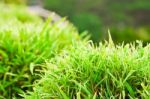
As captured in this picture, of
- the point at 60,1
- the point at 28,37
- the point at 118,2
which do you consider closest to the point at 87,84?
the point at 28,37

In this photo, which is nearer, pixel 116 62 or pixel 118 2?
pixel 116 62

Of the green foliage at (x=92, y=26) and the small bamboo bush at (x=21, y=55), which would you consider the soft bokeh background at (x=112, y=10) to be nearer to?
the green foliage at (x=92, y=26)

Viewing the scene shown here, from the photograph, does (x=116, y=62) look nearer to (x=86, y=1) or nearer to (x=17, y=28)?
(x=17, y=28)

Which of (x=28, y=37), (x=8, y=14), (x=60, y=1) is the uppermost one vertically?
(x=60, y=1)

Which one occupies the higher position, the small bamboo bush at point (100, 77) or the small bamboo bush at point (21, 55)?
the small bamboo bush at point (21, 55)

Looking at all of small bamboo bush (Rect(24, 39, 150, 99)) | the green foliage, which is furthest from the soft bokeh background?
Result: small bamboo bush (Rect(24, 39, 150, 99))

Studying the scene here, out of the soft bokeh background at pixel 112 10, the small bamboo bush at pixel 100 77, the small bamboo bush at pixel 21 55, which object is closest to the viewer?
the small bamboo bush at pixel 100 77

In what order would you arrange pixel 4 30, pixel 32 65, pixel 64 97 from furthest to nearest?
pixel 4 30 < pixel 32 65 < pixel 64 97

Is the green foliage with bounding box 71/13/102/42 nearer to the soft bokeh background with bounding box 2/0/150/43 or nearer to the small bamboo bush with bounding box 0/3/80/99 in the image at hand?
the soft bokeh background with bounding box 2/0/150/43

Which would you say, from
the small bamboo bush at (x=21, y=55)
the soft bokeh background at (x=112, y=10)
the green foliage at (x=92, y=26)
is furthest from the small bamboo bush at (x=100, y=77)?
the soft bokeh background at (x=112, y=10)
